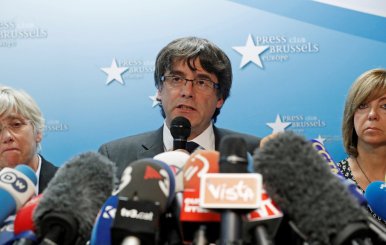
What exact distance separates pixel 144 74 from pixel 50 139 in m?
0.61

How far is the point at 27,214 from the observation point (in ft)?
2.71

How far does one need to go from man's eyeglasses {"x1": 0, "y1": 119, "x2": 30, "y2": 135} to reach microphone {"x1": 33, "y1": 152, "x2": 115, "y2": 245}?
1.07 metres

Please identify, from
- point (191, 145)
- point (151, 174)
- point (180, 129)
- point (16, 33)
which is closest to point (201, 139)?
point (191, 145)

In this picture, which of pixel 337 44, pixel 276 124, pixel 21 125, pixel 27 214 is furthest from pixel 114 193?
pixel 337 44

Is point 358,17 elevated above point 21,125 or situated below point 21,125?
above

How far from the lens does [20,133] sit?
1833 millimetres

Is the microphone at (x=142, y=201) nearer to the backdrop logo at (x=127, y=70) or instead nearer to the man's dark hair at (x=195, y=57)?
the man's dark hair at (x=195, y=57)

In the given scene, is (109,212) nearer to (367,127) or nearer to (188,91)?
(188,91)

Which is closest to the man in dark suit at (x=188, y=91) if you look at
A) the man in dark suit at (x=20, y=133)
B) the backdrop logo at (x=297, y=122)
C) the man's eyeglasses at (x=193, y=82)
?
the man's eyeglasses at (x=193, y=82)

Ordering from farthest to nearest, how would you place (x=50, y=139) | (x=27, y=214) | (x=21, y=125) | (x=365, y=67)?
(x=50, y=139) < (x=365, y=67) < (x=21, y=125) < (x=27, y=214)

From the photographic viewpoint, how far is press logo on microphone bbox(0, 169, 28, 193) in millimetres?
904

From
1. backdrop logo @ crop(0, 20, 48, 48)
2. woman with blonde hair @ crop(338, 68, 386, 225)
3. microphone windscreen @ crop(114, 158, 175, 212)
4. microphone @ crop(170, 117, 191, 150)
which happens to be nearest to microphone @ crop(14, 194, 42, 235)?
microphone windscreen @ crop(114, 158, 175, 212)

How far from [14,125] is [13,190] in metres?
1.01

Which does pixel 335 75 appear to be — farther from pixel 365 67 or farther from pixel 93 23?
pixel 93 23
